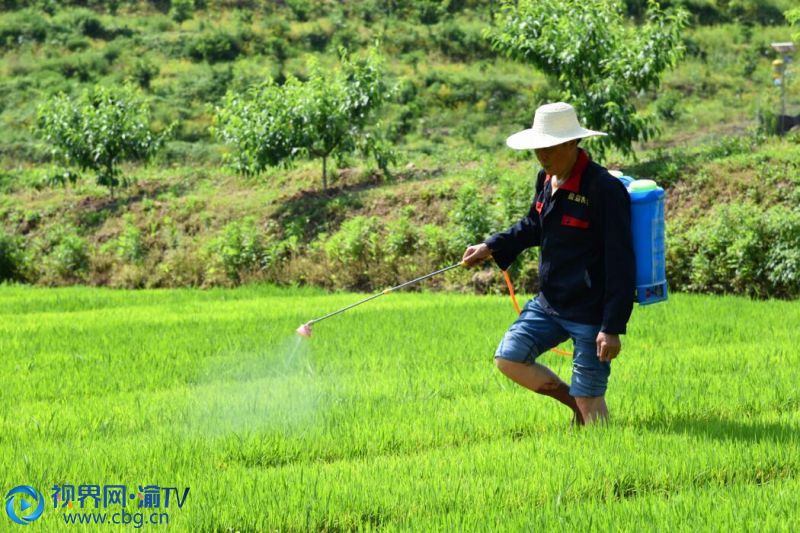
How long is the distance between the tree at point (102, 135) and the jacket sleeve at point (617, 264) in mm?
17366

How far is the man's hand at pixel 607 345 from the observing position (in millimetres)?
5918

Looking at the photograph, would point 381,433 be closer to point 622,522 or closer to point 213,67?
point 622,522

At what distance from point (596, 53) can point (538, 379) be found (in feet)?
38.7

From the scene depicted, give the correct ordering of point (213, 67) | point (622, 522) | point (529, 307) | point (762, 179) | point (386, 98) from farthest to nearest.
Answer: point (213, 67), point (386, 98), point (762, 179), point (529, 307), point (622, 522)

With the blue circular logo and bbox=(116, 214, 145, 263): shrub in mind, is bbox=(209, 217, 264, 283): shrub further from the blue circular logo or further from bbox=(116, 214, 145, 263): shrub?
the blue circular logo

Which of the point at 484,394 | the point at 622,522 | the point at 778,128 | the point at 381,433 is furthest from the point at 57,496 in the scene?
the point at 778,128

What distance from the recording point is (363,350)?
980 centimetres

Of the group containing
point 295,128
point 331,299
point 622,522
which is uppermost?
point 622,522

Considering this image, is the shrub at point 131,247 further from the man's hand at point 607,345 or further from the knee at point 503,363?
the man's hand at point 607,345

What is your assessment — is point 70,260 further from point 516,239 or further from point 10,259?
point 516,239

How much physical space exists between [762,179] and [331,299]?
599 centimetres

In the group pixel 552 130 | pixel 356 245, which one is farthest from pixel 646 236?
pixel 356 245

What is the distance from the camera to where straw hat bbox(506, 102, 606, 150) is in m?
5.98

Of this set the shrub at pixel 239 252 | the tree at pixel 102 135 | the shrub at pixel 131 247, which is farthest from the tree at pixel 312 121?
the tree at pixel 102 135
